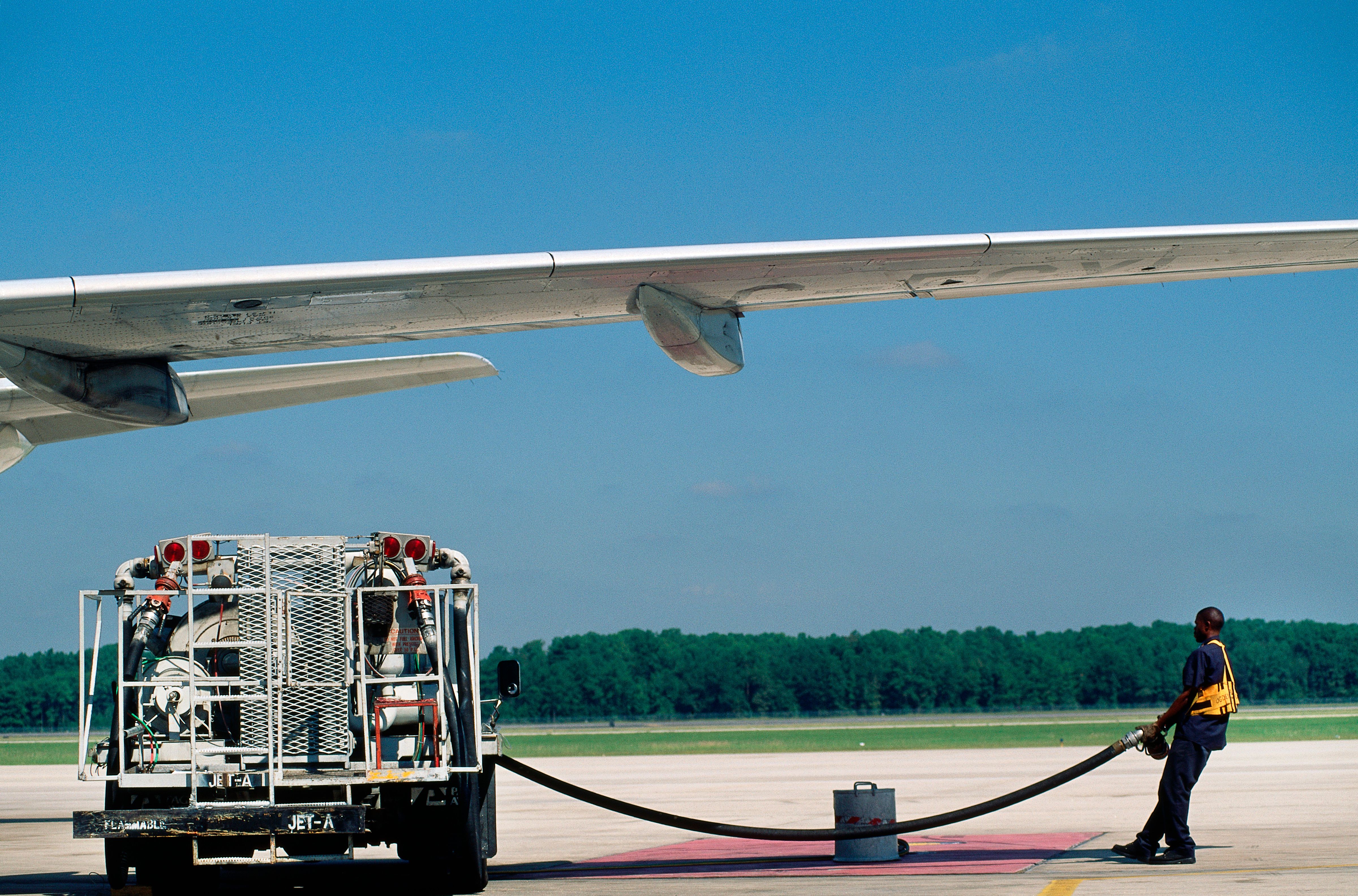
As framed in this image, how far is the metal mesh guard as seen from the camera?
344 inches

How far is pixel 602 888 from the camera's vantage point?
31.1 feet

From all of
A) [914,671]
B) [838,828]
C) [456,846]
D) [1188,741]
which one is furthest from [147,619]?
[914,671]

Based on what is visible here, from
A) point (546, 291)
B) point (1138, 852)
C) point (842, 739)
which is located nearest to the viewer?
point (546, 291)

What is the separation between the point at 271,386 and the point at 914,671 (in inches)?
3825

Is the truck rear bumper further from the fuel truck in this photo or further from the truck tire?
the truck tire

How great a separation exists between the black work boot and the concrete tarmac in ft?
0.39

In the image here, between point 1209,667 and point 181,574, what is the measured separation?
7.77 meters

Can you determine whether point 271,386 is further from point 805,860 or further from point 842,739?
point 842,739

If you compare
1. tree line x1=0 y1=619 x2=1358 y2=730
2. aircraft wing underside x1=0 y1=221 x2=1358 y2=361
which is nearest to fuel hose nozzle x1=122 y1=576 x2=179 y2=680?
aircraft wing underside x1=0 y1=221 x2=1358 y2=361

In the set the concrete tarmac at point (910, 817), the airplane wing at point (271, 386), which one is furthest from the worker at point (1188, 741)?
the airplane wing at point (271, 386)

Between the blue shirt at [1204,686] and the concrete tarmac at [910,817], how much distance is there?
93 cm

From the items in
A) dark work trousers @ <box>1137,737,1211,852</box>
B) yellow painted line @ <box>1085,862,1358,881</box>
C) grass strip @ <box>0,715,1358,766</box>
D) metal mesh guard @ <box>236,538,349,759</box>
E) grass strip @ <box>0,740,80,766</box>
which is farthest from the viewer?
grass strip @ <box>0,740,80,766</box>

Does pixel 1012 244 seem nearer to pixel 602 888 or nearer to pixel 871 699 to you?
pixel 602 888

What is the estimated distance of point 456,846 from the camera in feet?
30.6
